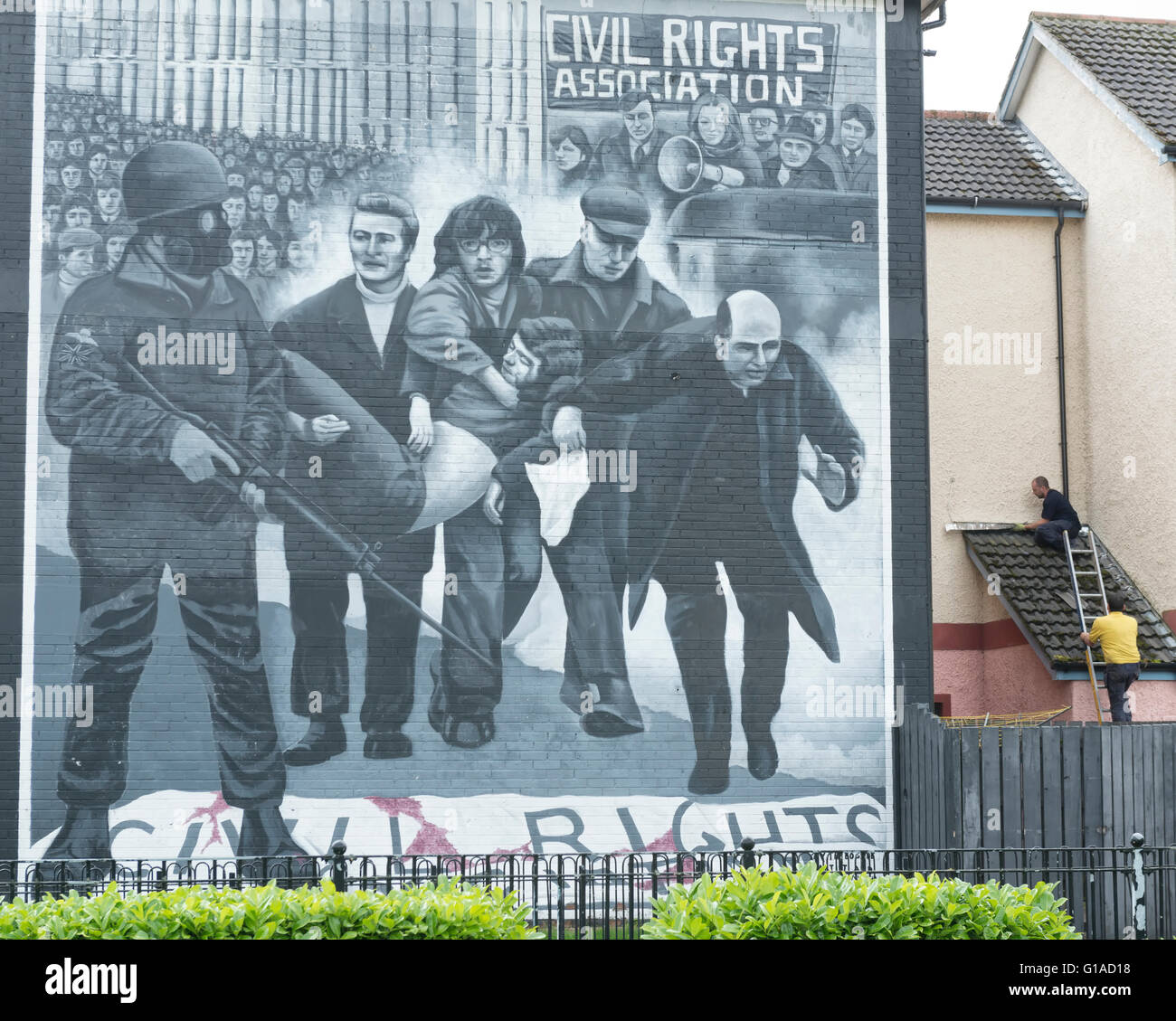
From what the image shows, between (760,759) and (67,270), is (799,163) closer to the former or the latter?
(760,759)

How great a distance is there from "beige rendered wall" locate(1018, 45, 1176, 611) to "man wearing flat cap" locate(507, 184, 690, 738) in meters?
6.37

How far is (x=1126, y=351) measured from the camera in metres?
17.2

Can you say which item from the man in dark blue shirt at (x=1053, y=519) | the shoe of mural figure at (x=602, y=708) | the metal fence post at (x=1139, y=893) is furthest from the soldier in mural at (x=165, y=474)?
the man in dark blue shirt at (x=1053, y=519)

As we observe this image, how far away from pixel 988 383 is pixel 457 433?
7.65m

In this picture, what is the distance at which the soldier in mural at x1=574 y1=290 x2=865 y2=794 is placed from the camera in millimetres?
13500

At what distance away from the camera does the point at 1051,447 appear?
58.4 ft

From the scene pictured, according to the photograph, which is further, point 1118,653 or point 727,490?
point 1118,653

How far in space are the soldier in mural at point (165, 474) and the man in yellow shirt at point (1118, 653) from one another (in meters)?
8.60

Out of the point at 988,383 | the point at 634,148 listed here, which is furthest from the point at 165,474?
the point at 988,383

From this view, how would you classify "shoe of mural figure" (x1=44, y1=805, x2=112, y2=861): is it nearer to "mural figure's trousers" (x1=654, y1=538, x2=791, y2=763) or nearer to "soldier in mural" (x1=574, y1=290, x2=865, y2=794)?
"soldier in mural" (x1=574, y1=290, x2=865, y2=794)

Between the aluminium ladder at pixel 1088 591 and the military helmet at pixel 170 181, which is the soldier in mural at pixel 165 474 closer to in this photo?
the military helmet at pixel 170 181

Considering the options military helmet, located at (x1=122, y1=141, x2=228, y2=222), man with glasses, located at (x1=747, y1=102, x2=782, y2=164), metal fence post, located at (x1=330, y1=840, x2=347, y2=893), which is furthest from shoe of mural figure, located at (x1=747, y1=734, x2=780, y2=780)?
military helmet, located at (x1=122, y1=141, x2=228, y2=222)

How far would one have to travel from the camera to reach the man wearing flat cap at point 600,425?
43.9 feet
